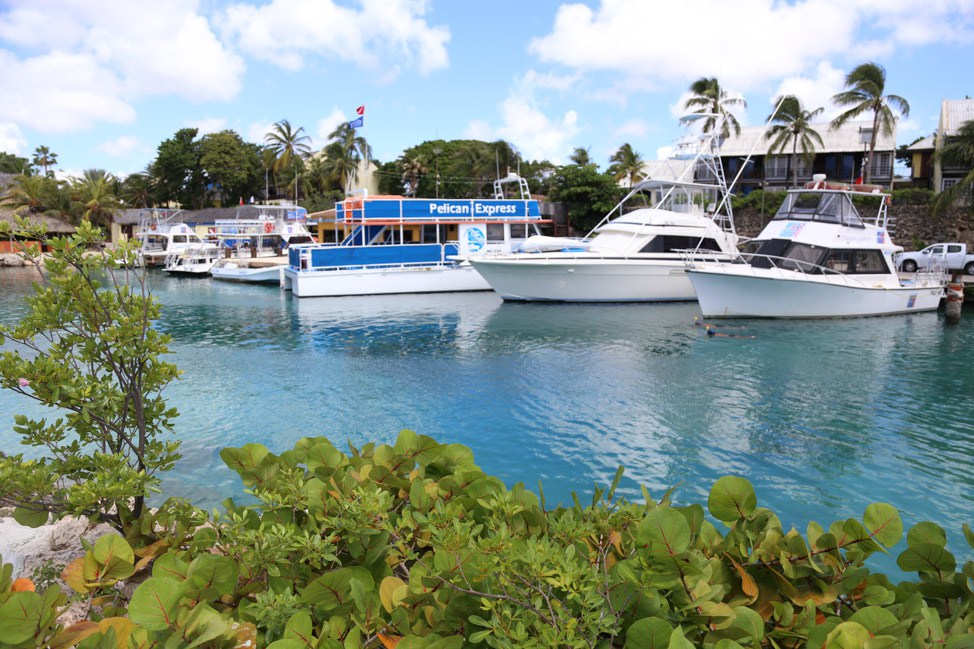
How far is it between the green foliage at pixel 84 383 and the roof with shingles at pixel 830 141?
4533cm

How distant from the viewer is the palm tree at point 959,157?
1099 inches

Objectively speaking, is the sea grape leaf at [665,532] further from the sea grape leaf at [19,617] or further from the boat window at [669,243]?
the boat window at [669,243]

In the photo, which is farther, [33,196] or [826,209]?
[33,196]

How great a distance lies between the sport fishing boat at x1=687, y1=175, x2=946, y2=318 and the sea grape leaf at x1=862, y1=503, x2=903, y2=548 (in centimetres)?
1809

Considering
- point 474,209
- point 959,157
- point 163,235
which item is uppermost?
point 959,157

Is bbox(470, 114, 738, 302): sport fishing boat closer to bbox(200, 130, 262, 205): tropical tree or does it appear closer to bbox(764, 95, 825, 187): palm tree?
bbox(764, 95, 825, 187): palm tree

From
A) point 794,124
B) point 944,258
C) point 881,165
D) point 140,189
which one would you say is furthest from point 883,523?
point 140,189

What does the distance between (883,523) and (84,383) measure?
4289 mm

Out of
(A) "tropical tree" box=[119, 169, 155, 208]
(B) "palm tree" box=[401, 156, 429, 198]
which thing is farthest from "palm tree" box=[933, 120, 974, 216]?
(A) "tropical tree" box=[119, 169, 155, 208]

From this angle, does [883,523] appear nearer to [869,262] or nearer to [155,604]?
[155,604]

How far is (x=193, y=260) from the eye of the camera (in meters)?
41.9

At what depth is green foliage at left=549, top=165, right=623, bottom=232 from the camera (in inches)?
1812

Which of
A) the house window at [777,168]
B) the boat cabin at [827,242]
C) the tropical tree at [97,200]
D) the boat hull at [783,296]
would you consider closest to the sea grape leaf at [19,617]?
the boat hull at [783,296]

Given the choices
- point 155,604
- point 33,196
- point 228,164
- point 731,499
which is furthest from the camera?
point 228,164
